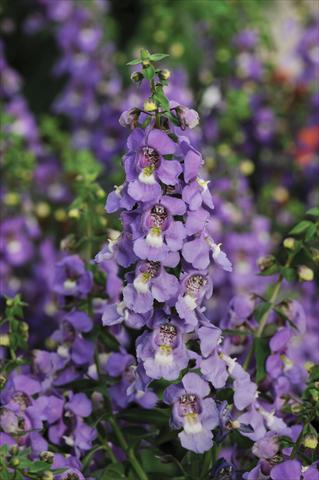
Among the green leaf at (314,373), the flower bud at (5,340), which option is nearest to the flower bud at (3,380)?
the flower bud at (5,340)

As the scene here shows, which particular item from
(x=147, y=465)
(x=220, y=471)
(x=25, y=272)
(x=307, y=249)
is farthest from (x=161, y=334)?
(x=25, y=272)

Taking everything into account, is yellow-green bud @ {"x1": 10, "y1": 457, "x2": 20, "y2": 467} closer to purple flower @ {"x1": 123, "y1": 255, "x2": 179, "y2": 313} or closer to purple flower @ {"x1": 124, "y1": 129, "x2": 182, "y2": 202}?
purple flower @ {"x1": 123, "y1": 255, "x2": 179, "y2": 313}

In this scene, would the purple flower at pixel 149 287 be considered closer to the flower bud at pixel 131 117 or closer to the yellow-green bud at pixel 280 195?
the flower bud at pixel 131 117

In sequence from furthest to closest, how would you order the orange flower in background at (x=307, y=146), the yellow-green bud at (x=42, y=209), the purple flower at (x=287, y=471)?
the orange flower in background at (x=307, y=146), the yellow-green bud at (x=42, y=209), the purple flower at (x=287, y=471)

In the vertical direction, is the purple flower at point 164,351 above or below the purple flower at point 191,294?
below

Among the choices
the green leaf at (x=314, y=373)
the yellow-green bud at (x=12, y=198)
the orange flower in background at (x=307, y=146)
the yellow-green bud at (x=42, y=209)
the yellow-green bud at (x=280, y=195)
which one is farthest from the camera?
the orange flower in background at (x=307, y=146)

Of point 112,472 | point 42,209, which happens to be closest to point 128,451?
point 112,472

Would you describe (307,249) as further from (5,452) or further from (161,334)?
(5,452)
